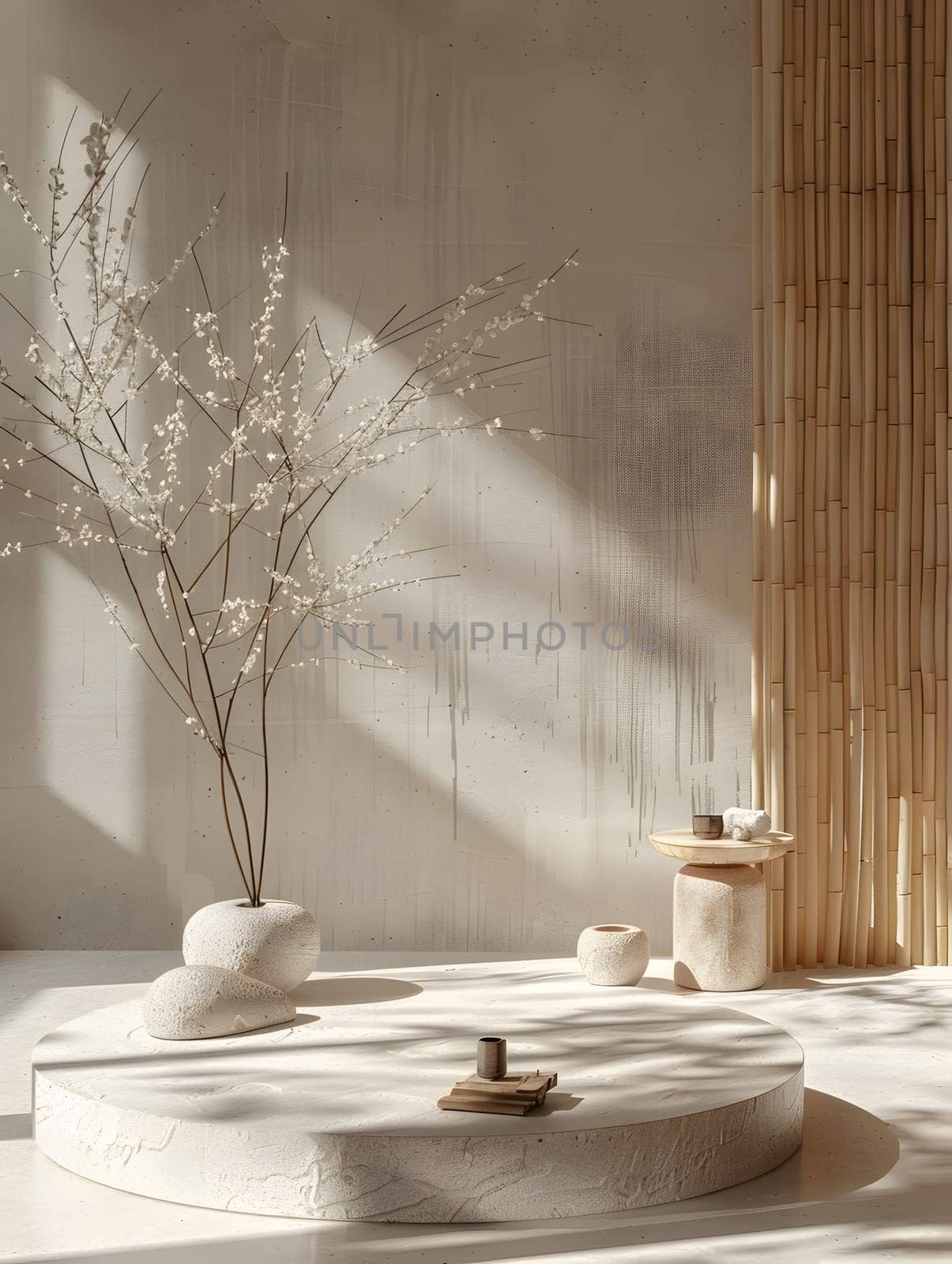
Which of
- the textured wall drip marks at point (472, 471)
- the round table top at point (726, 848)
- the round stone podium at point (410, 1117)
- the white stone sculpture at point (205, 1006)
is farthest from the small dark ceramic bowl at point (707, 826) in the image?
the white stone sculpture at point (205, 1006)

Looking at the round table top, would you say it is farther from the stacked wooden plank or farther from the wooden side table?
the stacked wooden plank

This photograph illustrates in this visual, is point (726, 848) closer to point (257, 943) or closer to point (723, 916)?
point (723, 916)

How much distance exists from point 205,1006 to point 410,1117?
68 centimetres

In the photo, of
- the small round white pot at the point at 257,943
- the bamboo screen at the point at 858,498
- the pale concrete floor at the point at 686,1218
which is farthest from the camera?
the bamboo screen at the point at 858,498

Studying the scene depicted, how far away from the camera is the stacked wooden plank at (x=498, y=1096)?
2.34 meters

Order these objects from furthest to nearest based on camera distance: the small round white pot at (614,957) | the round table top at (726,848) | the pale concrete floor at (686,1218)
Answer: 1. the round table top at (726,848)
2. the small round white pot at (614,957)
3. the pale concrete floor at (686,1218)

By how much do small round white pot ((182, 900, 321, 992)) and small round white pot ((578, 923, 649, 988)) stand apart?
0.82 m

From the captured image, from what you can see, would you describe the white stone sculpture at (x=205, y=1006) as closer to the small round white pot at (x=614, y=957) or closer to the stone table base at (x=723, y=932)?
the small round white pot at (x=614, y=957)

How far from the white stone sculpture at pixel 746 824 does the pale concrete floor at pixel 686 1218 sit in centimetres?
79

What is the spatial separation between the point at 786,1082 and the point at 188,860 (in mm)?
2458

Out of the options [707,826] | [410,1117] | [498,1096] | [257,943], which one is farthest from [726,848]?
[410,1117]

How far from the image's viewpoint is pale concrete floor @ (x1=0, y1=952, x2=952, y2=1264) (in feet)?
6.98

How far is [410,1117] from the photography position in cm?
233
